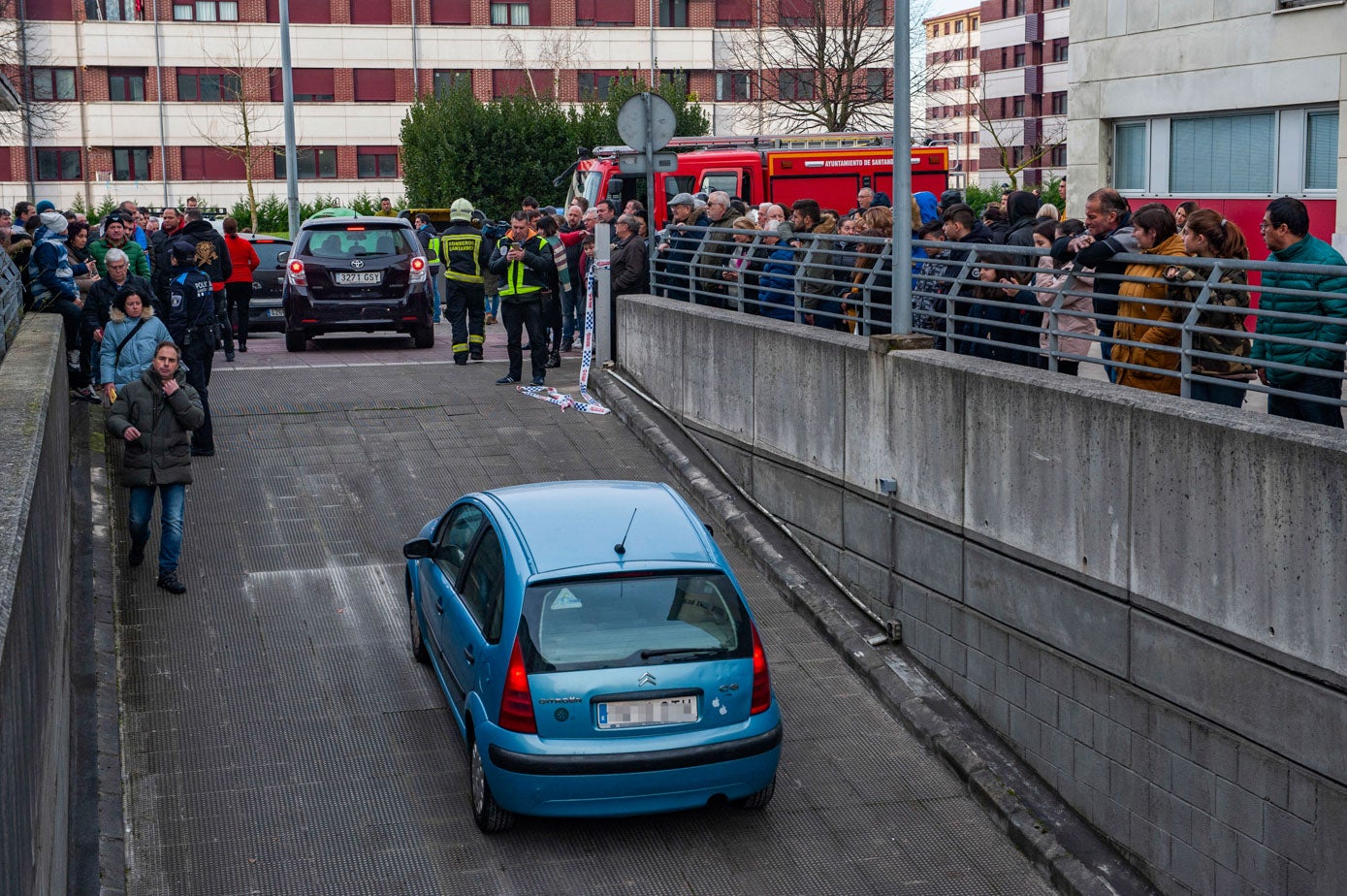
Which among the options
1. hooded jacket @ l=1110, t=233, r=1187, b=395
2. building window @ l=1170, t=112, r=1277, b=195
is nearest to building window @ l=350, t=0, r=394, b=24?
building window @ l=1170, t=112, r=1277, b=195

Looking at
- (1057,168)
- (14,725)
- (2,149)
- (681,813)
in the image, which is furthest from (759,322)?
(1057,168)

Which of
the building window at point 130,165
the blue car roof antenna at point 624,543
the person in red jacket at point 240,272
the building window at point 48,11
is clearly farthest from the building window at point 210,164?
the blue car roof antenna at point 624,543

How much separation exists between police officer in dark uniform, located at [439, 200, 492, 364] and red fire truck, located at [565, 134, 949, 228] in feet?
19.7

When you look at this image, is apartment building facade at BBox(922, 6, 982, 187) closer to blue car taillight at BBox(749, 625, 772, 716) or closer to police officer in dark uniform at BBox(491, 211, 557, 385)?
police officer in dark uniform at BBox(491, 211, 557, 385)

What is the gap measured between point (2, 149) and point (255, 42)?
1020 cm

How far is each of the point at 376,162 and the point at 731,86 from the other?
15.0 metres

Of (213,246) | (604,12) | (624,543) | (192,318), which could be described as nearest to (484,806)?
(624,543)

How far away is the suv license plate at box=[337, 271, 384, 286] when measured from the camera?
1836cm

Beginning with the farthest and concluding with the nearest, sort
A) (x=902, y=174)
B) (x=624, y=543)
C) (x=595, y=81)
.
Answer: (x=595, y=81), (x=902, y=174), (x=624, y=543)

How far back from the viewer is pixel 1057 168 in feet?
258

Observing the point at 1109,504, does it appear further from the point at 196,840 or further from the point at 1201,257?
the point at 196,840

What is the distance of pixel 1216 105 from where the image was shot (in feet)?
66.9

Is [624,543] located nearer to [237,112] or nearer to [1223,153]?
[1223,153]

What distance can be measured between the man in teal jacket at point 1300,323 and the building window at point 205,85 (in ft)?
187
